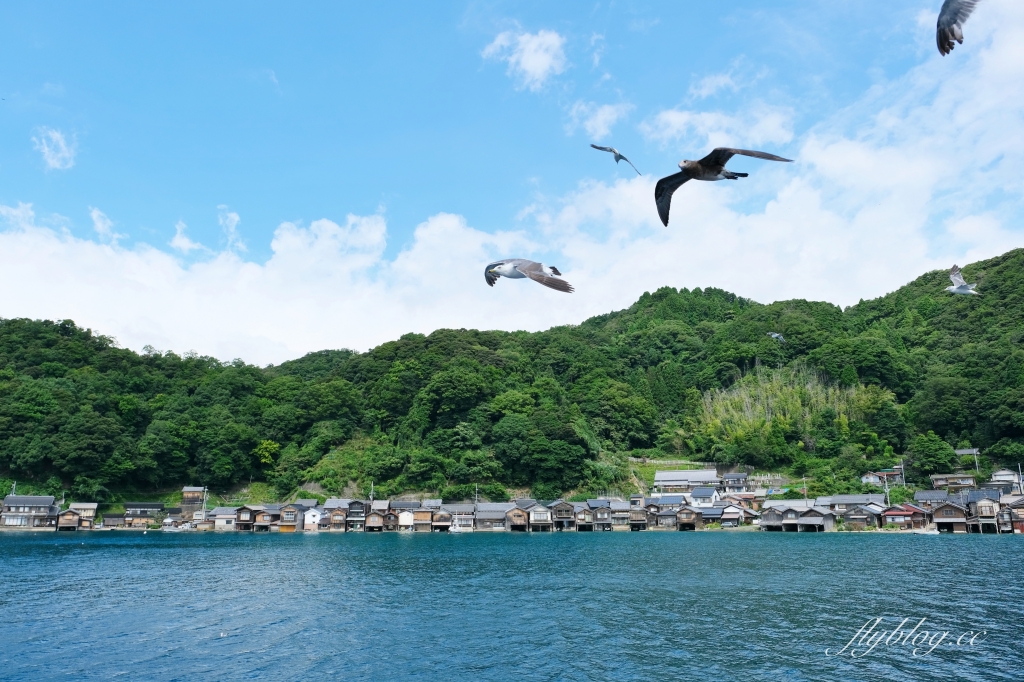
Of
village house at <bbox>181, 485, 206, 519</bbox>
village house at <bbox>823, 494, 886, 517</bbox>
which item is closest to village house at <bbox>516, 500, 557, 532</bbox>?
village house at <bbox>823, 494, 886, 517</bbox>

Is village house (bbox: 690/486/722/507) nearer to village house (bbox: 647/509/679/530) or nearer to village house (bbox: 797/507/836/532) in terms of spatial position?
village house (bbox: 647/509/679/530)

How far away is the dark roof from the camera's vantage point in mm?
51062

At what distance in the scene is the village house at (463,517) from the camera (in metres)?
52.4

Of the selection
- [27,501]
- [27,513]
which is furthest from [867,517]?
[27,501]

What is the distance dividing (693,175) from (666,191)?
1.01ft

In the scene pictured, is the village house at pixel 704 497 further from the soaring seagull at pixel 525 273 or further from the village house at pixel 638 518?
the soaring seagull at pixel 525 273

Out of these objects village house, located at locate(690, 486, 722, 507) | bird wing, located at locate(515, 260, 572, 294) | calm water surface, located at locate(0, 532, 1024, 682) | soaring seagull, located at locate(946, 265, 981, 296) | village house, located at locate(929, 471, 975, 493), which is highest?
soaring seagull, located at locate(946, 265, 981, 296)

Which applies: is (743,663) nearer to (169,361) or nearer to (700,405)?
(700,405)

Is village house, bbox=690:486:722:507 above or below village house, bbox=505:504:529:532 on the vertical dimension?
above

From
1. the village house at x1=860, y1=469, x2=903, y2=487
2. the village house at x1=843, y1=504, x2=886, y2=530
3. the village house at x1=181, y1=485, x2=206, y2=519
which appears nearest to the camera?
the village house at x1=843, y1=504, x2=886, y2=530

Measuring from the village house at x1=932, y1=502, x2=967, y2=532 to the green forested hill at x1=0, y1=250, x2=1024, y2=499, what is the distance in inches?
324

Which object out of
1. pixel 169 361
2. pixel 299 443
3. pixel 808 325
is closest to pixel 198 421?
pixel 299 443

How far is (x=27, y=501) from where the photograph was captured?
51.3 meters

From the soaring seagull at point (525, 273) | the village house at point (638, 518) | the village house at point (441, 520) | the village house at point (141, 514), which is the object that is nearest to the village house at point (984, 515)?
the village house at point (638, 518)
